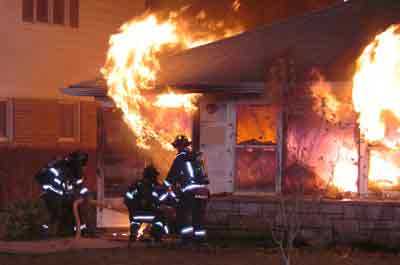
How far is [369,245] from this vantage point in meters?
13.5

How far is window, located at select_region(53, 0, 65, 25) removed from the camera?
22422 millimetres

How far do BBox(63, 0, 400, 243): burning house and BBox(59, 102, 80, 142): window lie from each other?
23.8 ft

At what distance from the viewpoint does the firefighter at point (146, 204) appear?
13.7 meters

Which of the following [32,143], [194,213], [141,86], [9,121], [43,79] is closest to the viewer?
[194,213]

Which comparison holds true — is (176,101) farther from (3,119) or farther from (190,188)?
(3,119)

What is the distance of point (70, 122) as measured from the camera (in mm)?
22938

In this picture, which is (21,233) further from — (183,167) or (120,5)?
(120,5)

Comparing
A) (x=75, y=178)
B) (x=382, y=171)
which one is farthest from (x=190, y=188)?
(x=382, y=171)

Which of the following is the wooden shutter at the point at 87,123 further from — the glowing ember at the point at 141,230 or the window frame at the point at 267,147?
the window frame at the point at 267,147

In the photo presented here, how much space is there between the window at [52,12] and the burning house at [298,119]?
692 cm

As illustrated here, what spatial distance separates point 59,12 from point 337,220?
469 inches

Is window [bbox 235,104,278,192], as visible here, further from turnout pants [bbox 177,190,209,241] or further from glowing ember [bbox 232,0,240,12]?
glowing ember [bbox 232,0,240,12]

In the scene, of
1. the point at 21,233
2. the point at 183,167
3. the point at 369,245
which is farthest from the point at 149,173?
the point at 369,245

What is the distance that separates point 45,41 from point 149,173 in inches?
375
